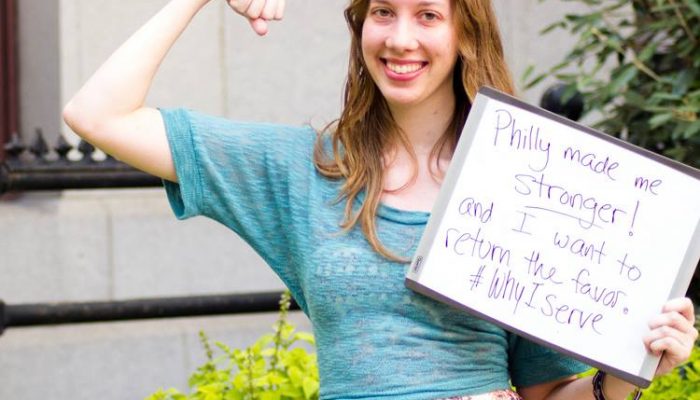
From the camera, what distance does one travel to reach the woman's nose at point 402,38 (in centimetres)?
260

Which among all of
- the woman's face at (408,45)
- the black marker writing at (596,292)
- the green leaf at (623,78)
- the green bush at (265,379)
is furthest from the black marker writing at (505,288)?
the green leaf at (623,78)

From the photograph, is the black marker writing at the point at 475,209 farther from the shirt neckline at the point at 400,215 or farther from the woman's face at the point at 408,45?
the woman's face at the point at 408,45

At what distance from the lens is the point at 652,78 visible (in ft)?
16.2

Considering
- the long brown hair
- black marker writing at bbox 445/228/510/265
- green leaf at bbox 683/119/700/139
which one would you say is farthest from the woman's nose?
green leaf at bbox 683/119/700/139

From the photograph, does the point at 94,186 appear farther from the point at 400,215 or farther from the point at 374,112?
the point at 400,215

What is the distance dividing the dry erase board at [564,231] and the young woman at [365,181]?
70mm

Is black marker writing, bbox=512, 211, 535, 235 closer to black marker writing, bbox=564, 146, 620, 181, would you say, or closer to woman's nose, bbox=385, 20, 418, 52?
black marker writing, bbox=564, 146, 620, 181

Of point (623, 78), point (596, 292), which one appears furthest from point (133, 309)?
point (596, 292)

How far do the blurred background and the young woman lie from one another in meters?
3.35

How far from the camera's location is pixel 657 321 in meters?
2.53

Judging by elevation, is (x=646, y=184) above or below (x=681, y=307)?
above

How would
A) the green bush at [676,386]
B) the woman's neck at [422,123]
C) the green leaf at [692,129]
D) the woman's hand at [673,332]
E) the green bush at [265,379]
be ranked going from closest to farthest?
the woman's hand at [673,332]
the woman's neck at [422,123]
the green bush at [265,379]
the green bush at [676,386]
the green leaf at [692,129]

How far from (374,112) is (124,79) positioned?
502mm

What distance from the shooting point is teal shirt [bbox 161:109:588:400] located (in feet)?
8.39
